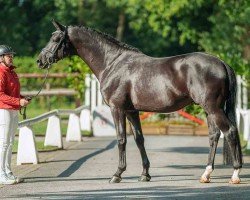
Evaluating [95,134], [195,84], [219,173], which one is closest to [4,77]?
[195,84]

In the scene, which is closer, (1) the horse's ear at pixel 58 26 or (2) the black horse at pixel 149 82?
(2) the black horse at pixel 149 82

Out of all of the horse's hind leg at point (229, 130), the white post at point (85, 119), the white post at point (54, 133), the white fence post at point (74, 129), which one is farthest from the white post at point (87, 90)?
the horse's hind leg at point (229, 130)

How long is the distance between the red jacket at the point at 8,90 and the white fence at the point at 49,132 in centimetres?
287

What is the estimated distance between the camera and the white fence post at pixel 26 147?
18.2 metres

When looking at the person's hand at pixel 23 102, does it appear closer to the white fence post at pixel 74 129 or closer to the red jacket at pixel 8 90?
A: the red jacket at pixel 8 90

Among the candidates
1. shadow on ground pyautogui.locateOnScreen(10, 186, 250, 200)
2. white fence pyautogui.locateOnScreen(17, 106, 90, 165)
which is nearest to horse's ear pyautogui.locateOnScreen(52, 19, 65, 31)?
white fence pyautogui.locateOnScreen(17, 106, 90, 165)

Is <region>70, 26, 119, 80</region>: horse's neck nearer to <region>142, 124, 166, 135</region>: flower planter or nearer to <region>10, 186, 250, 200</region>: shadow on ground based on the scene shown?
<region>10, 186, 250, 200</region>: shadow on ground

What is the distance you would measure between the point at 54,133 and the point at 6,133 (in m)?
7.48

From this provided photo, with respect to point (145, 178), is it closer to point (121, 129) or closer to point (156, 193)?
point (121, 129)

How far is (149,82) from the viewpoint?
1518 centimetres

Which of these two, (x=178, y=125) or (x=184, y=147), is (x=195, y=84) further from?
(x=178, y=125)

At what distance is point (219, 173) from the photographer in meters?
16.3

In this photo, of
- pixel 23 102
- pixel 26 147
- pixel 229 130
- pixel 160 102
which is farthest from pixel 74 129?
pixel 229 130

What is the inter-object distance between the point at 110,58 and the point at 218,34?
2839 cm
